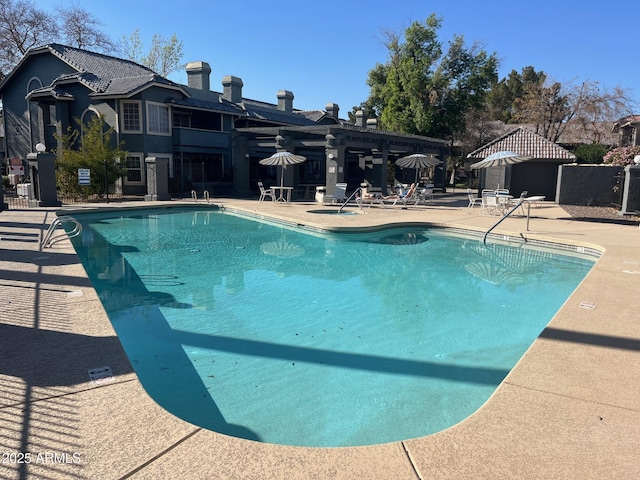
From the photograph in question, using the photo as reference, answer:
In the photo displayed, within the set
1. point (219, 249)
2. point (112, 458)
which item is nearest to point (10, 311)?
point (112, 458)

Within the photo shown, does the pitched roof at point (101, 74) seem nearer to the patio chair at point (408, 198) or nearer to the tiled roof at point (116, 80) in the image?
the tiled roof at point (116, 80)

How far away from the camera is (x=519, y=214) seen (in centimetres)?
1755

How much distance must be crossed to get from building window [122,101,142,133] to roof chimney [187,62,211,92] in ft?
20.1

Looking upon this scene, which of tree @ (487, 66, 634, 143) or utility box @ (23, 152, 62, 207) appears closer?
utility box @ (23, 152, 62, 207)

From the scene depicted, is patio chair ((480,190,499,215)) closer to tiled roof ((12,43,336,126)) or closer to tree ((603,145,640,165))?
tree ((603,145,640,165))

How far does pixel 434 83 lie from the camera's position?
111 ft

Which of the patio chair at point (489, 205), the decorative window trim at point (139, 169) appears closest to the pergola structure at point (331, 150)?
the decorative window trim at point (139, 169)

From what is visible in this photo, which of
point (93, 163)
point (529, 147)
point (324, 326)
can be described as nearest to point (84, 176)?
point (93, 163)

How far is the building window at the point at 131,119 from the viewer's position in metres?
23.1

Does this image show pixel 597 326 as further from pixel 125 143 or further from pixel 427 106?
pixel 427 106

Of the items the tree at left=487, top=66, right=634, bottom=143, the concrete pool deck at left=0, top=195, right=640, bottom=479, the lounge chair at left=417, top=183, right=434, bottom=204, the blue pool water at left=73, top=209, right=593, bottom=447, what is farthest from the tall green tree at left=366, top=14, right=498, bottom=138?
the concrete pool deck at left=0, top=195, right=640, bottom=479

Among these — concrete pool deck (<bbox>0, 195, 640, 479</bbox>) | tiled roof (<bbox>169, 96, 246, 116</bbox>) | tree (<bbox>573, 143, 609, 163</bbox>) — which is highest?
tiled roof (<bbox>169, 96, 246, 116</bbox>)

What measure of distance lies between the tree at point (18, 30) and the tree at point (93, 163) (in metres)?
19.5

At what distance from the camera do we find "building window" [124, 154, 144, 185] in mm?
23438
